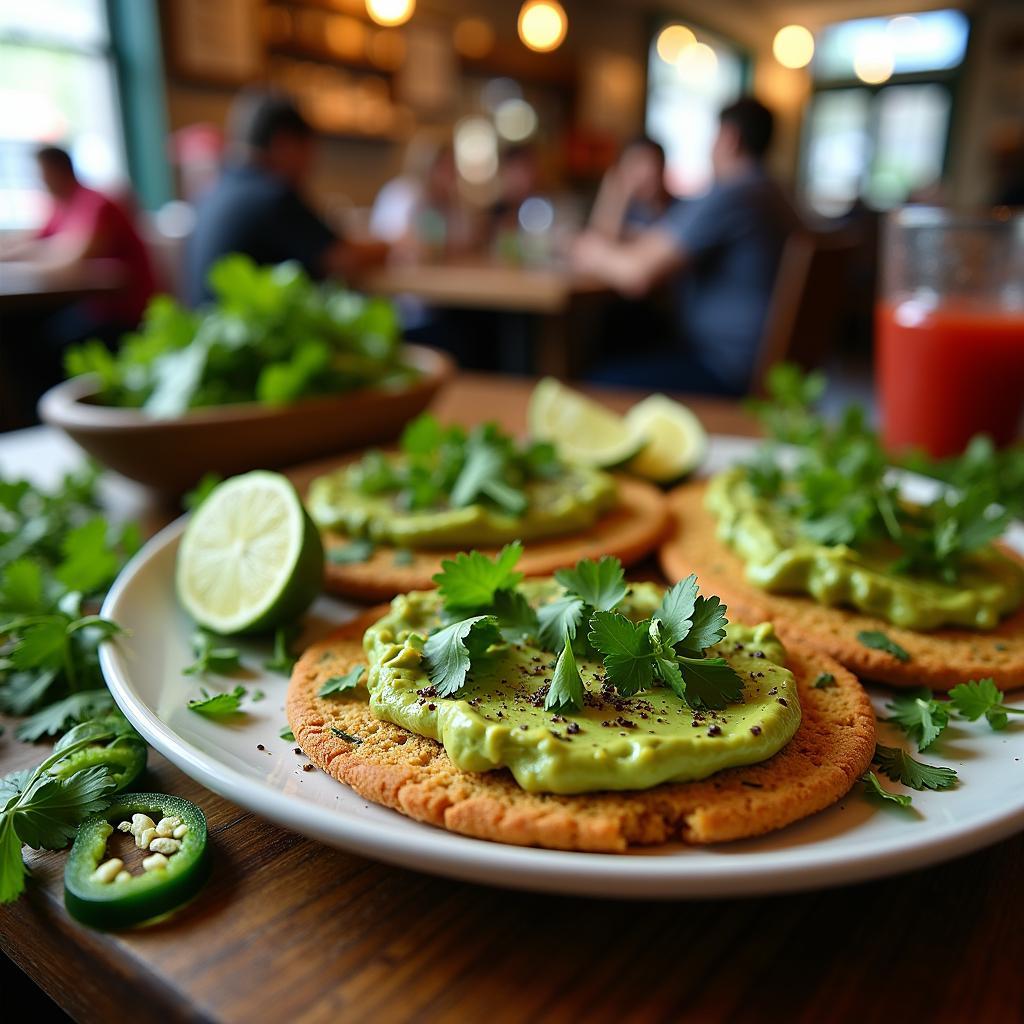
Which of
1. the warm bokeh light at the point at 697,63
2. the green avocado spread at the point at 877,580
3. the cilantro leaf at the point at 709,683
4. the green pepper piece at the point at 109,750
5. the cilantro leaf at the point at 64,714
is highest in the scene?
the warm bokeh light at the point at 697,63

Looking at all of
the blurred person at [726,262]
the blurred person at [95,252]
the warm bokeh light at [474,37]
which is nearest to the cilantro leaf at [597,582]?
the blurred person at [726,262]

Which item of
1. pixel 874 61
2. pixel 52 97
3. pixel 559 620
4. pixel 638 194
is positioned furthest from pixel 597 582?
pixel 874 61

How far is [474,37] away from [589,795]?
11216 millimetres

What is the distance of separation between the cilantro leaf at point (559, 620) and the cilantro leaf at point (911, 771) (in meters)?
0.32

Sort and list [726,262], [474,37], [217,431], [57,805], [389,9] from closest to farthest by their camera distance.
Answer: [57,805], [217,431], [726,262], [389,9], [474,37]

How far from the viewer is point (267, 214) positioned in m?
4.10

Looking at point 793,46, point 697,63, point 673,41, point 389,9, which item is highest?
point 793,46

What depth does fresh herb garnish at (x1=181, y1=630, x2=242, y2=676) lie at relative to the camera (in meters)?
1.02

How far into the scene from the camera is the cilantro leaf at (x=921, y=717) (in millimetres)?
882

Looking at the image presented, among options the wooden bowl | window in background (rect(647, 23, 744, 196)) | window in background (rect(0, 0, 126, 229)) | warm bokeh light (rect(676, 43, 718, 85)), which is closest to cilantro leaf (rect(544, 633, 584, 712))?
the wooden bowl

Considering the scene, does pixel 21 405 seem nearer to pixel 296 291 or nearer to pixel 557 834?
pixel 296 291

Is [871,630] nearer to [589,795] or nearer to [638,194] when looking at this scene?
[589,795]

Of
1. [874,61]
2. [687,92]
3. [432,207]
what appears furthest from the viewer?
[874,61]

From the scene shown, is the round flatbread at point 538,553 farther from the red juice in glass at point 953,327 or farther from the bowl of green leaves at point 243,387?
the red juice in glass at point 953,327
